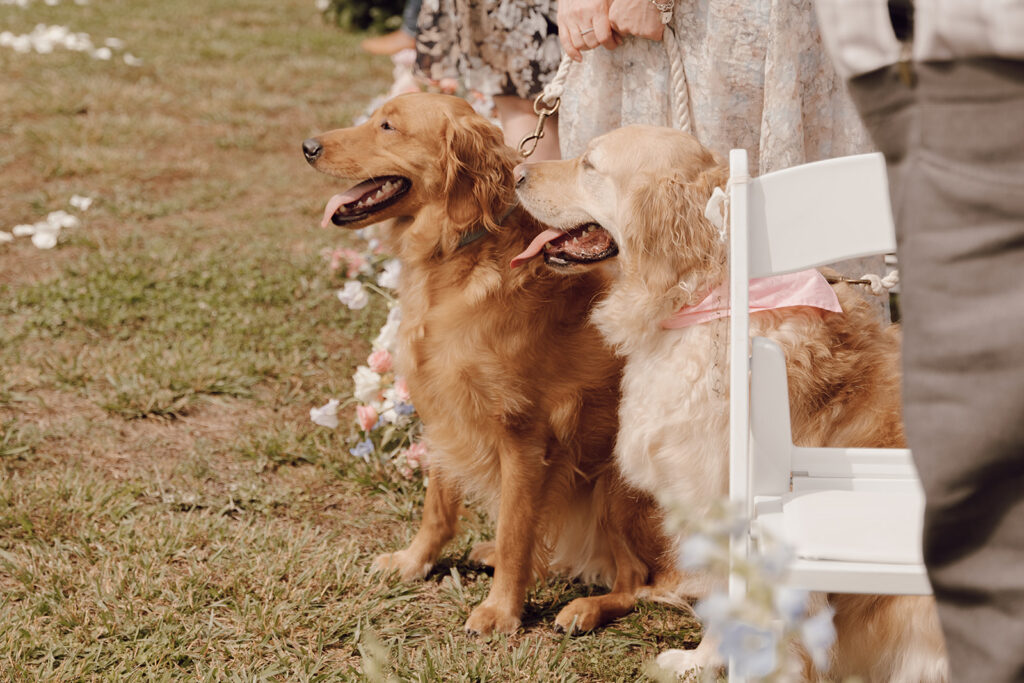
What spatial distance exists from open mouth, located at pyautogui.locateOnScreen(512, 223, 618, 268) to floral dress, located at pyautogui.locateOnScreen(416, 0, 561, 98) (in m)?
0.89

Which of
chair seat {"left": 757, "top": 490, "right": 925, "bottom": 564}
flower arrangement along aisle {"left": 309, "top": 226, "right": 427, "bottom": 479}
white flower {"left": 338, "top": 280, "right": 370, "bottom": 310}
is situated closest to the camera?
chair seat {"left": 757, "top": 490, "right": 925, "bottom": 564}

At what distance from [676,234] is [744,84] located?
2.09ft

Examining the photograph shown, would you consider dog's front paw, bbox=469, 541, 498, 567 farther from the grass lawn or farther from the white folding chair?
the white folding chair

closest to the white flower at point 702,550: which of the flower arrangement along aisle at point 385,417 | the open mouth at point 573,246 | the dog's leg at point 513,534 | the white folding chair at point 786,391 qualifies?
the white folding chair at point 786,391

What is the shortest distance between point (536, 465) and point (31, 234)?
3.92m

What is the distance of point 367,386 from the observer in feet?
11.7

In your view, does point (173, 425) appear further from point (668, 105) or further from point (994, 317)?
point (994, 317)

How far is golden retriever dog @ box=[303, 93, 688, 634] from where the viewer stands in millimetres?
2689

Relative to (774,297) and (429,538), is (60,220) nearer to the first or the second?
(429,538)

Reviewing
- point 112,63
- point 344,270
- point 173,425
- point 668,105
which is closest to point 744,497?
point 668,105

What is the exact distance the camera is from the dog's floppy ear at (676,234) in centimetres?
230

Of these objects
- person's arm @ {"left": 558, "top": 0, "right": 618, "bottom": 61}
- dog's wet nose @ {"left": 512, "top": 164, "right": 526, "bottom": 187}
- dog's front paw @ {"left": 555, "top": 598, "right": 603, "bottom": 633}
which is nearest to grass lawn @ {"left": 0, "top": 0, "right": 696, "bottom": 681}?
dog's front paw @ {"left": 555, "top": 598, "right": 603, "bottom": 633}

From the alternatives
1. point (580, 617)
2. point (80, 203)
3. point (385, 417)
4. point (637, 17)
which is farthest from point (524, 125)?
point (80, 203)

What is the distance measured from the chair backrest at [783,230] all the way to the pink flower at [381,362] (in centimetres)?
182
